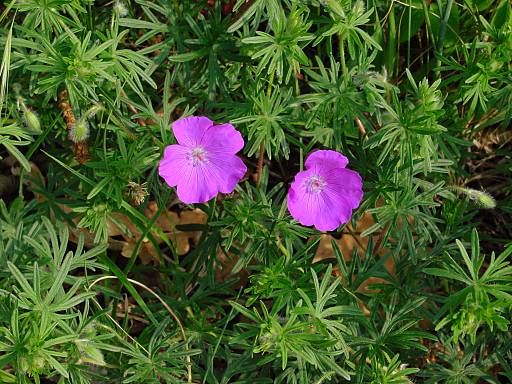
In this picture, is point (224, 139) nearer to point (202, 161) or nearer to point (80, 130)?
point (202, 161)

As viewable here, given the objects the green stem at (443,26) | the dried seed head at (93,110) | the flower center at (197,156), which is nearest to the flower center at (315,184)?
the flower center at (197,156)

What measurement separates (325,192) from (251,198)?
1.18 ft

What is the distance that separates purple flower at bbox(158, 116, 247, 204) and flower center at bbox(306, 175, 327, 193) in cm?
33

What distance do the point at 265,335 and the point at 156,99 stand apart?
1.58m

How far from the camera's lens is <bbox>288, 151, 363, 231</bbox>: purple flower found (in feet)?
10.7

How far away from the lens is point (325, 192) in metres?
3.38

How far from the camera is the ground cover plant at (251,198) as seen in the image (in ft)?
9.92

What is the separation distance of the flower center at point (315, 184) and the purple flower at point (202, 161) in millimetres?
331

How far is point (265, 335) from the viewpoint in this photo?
114 inches

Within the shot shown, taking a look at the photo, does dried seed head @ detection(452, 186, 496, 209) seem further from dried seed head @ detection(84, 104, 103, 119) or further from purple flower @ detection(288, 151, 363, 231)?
dried seed head @ detection(84, 104, 103, 119)

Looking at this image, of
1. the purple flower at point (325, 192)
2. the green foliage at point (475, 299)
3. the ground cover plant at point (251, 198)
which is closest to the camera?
the green foliage at point (475, 299)

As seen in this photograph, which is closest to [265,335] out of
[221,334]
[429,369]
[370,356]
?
[221,334]

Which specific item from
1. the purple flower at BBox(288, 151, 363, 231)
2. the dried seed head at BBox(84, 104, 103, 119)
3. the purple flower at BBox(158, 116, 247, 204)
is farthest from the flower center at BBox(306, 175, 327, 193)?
the dried seed head at BBox(84, 104, 103, 119)

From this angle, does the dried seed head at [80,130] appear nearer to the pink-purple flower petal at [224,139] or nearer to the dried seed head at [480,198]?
the pink-purple flower petal at [224,139]
